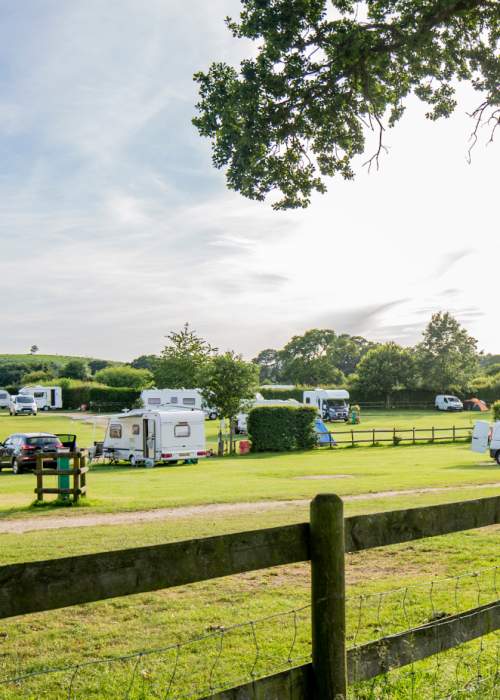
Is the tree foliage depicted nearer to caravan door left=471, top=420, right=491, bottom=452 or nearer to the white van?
caravan door left=471, top=420, right=491, bottom=452

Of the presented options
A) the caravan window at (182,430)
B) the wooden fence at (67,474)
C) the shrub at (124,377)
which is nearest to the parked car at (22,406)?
the shrub at (124,377)

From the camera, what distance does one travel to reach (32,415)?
61.6 meters

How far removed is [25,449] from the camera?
25906 mm

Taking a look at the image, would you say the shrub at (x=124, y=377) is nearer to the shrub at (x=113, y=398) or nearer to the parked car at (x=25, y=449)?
the shrub at (x=113, y=398)

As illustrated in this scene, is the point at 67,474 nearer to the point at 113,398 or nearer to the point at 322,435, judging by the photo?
the point at 322,435

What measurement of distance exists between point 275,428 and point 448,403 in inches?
1702

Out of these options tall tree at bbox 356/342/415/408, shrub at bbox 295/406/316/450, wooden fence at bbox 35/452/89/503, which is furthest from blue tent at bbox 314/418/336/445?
tall tree at bbox 356/342/415/408

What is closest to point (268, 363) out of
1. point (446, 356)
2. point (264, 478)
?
point (446, 356)

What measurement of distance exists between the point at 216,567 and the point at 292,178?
10730 millimetres

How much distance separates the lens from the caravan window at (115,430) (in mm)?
30906

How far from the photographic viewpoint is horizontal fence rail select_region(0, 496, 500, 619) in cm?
254

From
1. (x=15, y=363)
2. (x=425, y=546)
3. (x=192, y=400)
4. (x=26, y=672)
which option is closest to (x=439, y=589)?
(x=425, y=546)

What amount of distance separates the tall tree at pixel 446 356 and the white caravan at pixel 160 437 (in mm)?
55196

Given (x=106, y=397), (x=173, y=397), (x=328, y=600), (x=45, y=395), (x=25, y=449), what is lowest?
(x=25, y=449)
